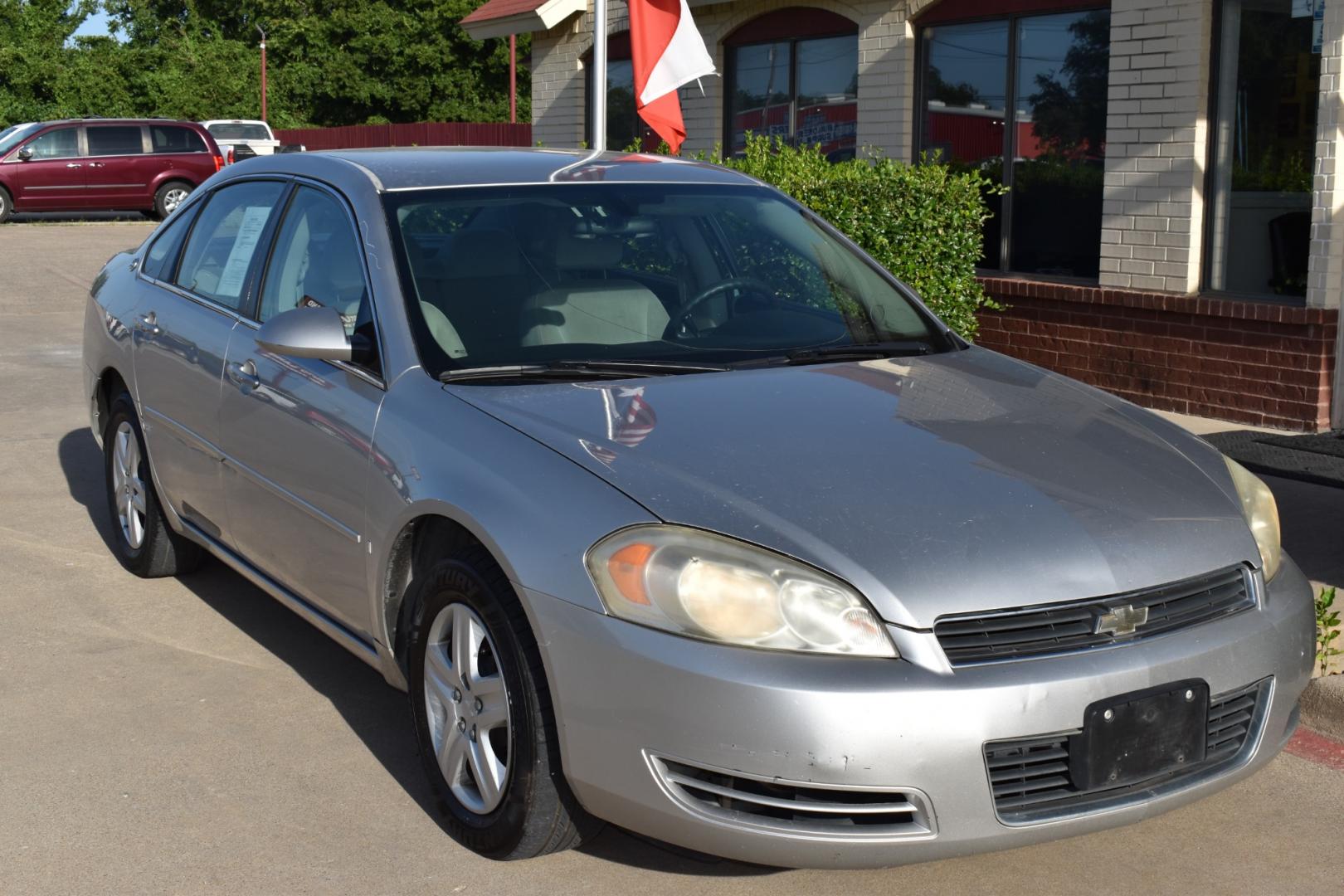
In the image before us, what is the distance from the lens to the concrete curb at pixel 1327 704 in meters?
4.55

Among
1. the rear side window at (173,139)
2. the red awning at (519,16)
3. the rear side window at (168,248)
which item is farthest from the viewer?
the rear side window at (173,139)

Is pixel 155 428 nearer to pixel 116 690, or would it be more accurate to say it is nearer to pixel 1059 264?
pixel 116 690

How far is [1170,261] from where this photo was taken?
31.6 feet

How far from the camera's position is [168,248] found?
234 inches

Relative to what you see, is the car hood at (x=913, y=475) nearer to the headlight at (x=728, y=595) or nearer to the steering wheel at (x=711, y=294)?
the headlight at (x=728, y=595)

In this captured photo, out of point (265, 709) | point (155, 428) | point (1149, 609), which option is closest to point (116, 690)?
point (265, 709)

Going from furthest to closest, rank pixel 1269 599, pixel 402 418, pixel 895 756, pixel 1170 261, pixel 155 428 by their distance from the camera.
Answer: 1. pixel 1170 261
2. pixel 155 428
3. pixel 402 418
4. pixel 1269 599
5. pixel 895 756

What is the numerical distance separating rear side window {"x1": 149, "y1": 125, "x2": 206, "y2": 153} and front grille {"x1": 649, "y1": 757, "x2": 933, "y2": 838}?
27.5 metres

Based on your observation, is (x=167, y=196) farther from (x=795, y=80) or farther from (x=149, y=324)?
(x=149, y=324)

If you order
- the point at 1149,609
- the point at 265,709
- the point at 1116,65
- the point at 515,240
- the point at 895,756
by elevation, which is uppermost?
the point at 1116,65

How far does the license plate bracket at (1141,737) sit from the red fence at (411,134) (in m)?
26.3

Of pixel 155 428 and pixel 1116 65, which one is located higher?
pixel 1116 65

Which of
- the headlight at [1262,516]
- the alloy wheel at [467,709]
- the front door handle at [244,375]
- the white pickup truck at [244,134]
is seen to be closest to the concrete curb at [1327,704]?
the headlight at [1262,516]

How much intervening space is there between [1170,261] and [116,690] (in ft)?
22.9
